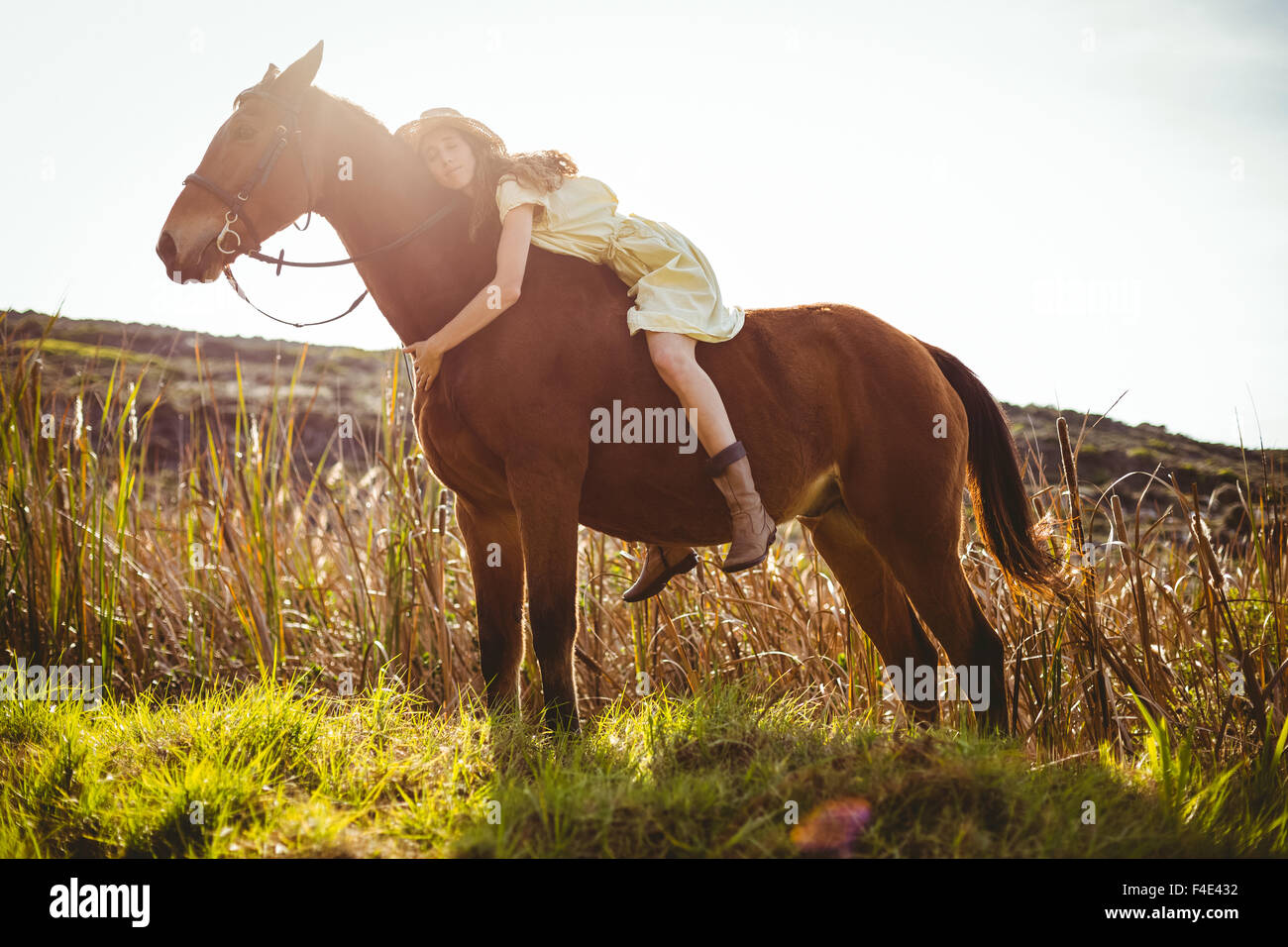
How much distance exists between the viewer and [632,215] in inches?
146

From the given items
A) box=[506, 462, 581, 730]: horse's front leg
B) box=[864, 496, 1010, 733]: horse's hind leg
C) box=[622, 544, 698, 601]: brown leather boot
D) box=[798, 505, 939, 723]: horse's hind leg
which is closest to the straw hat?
box=[506, 462, 581, 730]: horse's front leg

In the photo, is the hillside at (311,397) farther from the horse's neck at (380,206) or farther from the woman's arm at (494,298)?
the woman's arm at (494,298)

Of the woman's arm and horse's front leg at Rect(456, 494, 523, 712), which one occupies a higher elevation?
the woman's arm

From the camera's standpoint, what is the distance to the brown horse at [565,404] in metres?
3.28

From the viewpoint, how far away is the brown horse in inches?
129

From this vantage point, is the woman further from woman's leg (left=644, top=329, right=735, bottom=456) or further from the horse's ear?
the horse's ear

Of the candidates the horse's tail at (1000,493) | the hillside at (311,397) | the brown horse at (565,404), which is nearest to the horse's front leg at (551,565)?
the brown horse at (565,404)

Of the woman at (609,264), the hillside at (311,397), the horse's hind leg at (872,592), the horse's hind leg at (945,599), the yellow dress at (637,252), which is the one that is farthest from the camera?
the hillside at (311,397)

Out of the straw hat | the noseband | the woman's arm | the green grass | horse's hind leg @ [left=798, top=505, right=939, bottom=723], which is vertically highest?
the straw hat

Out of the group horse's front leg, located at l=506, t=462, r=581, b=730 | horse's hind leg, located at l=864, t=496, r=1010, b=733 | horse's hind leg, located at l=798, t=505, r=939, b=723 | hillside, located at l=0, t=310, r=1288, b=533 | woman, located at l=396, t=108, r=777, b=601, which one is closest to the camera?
horse's front leg, located at l=506, t=462, r=581, b=730

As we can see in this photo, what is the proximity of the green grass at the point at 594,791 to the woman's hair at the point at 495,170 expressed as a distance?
6.79 feet

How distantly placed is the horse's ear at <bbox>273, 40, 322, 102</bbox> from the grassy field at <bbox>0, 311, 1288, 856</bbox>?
1481 mm

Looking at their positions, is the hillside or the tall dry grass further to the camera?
the hillside
